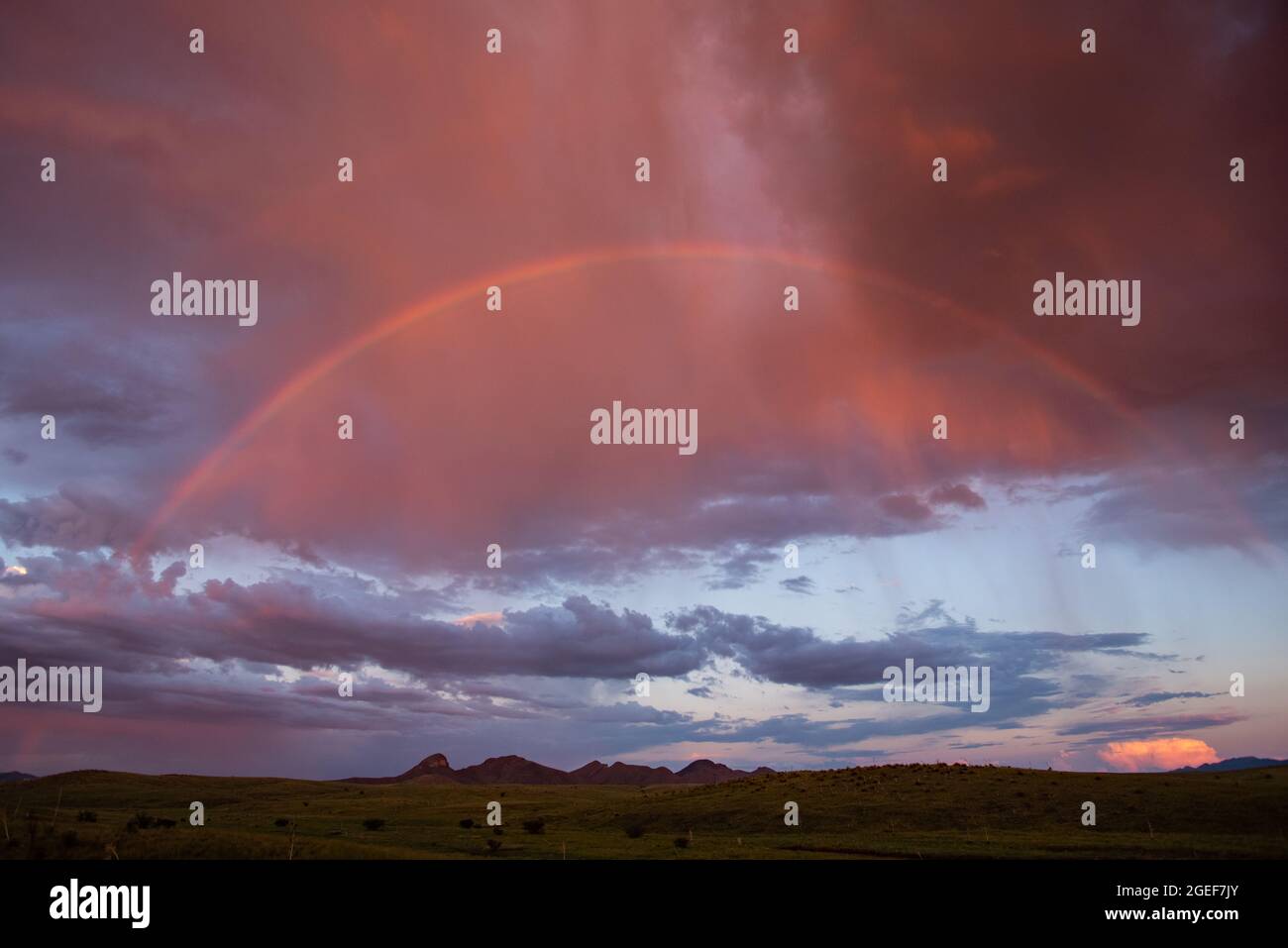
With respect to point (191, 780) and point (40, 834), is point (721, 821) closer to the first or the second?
point (40, 834)

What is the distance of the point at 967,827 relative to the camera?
73.5 metres

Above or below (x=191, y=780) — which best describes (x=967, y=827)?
above

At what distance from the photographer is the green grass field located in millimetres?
54594

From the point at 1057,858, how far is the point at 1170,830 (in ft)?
71.6

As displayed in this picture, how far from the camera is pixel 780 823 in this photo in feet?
254

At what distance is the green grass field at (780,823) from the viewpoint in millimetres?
54594

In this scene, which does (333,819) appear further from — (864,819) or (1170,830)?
(1170,830)

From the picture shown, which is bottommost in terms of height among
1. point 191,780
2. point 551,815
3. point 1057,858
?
point 191,780
